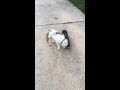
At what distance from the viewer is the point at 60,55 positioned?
4336 mm

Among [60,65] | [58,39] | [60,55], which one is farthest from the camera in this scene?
[58,39]

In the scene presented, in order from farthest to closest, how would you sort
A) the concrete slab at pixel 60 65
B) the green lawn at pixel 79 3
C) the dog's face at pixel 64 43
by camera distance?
the green lawn at pixel 79 3 < the dog's face at pixel 64 43 < the concrete slab at pixel 60 65

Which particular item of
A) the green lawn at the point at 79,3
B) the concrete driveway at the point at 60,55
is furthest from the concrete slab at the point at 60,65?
the green lawn at the point at 79,3

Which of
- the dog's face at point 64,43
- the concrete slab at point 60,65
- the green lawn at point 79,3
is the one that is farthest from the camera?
the green lawn at point 79,3

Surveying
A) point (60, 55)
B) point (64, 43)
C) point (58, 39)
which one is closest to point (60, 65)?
point (60, 55)

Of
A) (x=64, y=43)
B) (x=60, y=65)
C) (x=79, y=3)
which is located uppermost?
(x=79, y=3)

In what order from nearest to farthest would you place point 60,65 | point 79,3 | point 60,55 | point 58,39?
point 60,65, point 60,55, point 58,39, point 79,3

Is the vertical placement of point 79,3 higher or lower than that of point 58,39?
higher

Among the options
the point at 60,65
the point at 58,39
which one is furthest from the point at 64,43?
the point at 60,65

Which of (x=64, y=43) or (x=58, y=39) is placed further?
(x=58, y=39)

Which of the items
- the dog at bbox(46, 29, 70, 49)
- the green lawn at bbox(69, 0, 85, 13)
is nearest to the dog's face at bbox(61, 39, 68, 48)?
the dog at bbox(46, 29, 70, 49)

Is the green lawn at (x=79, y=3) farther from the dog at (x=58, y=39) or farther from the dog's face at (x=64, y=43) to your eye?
the dog's face at (x=64, y=43)

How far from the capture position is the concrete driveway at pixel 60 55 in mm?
3510

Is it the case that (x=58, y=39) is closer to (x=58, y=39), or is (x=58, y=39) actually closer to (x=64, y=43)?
(x=58, y=39)
